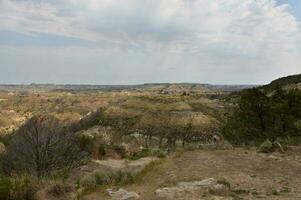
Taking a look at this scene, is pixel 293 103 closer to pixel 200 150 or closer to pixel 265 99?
pixel 265 99

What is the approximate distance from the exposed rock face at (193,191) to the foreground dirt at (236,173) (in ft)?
0.79

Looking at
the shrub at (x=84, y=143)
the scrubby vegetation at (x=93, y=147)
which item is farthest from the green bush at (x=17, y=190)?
the shrub at (x=84, y=143)

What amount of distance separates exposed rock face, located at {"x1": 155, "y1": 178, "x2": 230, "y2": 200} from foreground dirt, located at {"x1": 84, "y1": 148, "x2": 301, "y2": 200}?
24 centimetres

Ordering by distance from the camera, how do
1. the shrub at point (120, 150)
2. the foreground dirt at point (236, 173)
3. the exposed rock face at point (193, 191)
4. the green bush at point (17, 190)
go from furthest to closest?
1. the shrub at point (120, 150)
2. the green bush at point (17, 190)
3. the foreground dirt at point (236, 173)
4. the exposed rock face at point (193, 191)

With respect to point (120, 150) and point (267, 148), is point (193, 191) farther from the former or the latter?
point (120, 150)

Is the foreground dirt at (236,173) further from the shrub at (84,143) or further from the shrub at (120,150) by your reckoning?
the shrub at (84,143)

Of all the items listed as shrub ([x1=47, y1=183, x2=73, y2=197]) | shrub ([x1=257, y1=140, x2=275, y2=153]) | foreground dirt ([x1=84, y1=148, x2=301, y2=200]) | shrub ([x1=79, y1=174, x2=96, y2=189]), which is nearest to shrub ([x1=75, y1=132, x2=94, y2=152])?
foreground dirt ([x1=84, y1=148, x2=301, y2=200])

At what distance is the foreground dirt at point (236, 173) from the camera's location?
1039cm

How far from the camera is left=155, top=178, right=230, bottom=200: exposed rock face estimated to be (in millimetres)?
9914

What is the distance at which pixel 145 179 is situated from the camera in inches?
481

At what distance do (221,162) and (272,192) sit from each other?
384cm

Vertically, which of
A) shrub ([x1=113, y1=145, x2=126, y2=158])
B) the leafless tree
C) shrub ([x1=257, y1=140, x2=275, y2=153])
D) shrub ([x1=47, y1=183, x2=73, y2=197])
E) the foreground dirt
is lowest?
shrub ([x1=113, y1=145, x2=126, y2=158])

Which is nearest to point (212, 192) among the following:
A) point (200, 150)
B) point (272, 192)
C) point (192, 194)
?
point (192, 194)

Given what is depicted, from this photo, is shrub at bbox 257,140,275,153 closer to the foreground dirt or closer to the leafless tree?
the foreground dirt
